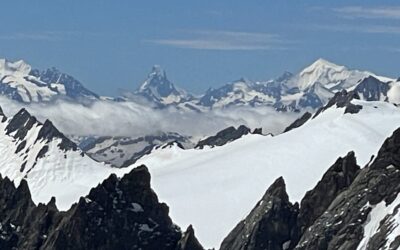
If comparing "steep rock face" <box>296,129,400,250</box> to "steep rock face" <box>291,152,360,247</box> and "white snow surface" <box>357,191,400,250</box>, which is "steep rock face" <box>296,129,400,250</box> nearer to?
"white snow surface" <box>357,191,400,250</box>

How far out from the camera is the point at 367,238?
513 ft

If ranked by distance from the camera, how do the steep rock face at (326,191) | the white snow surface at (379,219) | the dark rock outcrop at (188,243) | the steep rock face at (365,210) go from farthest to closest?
the dark rock outcrop at (188,243)
the steep rock face at (326,191)
the steep rock face at (365,210)
the white snow surface at (379,219)

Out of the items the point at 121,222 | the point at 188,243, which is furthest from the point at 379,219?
the point at 121,222

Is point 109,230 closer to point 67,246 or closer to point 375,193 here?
point 67,246

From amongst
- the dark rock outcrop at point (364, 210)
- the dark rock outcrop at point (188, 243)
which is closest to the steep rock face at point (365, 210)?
the dark rock outcrop at point (364, 210)

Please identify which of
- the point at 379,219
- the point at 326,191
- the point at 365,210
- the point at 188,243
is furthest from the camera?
the point at 188,243

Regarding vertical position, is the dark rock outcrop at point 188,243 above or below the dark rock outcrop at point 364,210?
below

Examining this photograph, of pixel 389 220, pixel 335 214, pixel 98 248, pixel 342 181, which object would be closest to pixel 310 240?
pixel 335 214

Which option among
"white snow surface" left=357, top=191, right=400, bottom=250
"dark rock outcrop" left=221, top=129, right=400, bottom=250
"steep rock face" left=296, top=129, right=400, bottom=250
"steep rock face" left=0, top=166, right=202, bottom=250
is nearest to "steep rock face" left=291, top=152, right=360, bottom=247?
"dark rock outcrop" left=221, top=129, right=400, bottom=250

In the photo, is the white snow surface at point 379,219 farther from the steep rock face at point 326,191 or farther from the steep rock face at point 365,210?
the steep rock face at point 326,191

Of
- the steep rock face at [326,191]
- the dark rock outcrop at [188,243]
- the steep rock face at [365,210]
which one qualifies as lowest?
the dark rock outcrop at [188,243]

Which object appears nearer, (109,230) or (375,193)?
(375,193)

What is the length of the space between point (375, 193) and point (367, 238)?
8.47 m

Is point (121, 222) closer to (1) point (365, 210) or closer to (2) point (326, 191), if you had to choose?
(2) point (326, 191)
